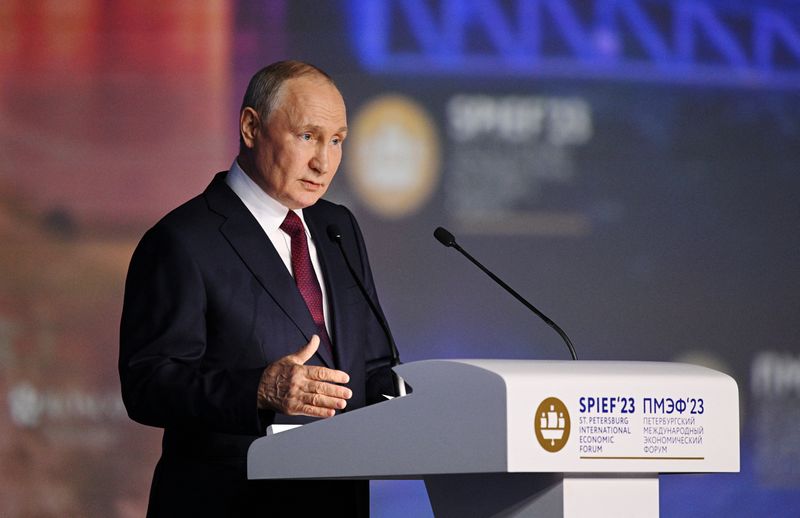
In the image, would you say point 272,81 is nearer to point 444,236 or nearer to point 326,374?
point 444,236

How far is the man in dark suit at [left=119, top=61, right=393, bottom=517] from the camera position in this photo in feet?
7.70

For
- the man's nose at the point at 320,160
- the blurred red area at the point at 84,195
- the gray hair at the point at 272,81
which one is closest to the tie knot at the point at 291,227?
the man's nose at the point at 320,160

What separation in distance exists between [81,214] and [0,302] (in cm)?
42

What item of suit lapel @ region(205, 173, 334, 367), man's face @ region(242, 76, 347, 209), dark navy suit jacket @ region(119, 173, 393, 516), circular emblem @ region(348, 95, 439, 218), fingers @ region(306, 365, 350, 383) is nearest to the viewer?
fingers @ region(306, 365, 350, 383)

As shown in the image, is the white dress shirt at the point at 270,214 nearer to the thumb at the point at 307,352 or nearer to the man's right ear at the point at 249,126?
the man's right ear at the point at 249,126

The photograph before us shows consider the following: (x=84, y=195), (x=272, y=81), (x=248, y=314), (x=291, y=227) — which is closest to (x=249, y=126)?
(x=272, y=81)

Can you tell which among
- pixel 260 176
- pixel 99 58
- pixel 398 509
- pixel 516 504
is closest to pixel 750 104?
pixel 398 509

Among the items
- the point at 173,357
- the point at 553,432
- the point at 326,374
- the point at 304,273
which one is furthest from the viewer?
the point at 304,273

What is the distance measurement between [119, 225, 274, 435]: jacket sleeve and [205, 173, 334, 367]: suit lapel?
12 centimetres

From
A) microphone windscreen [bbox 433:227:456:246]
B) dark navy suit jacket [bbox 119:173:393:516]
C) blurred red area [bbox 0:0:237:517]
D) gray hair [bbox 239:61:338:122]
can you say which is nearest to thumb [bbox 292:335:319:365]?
dark navy suit jacket [bbox 119:173:393:516]

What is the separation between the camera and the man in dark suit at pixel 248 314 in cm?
235

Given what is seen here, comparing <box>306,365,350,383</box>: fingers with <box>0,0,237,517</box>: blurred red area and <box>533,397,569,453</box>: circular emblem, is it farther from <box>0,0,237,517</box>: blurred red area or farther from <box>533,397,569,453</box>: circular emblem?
<box>0,0,237,517</box>: blurred red area

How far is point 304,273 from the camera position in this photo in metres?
2.64

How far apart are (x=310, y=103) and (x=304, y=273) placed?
363mm
